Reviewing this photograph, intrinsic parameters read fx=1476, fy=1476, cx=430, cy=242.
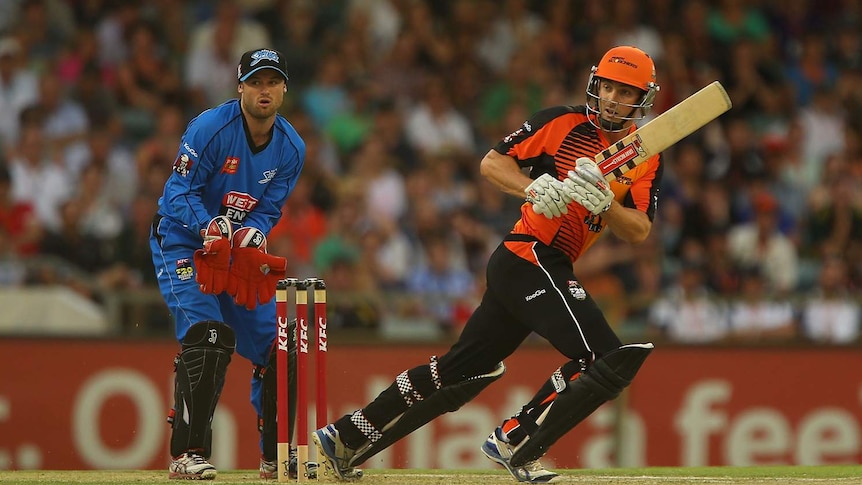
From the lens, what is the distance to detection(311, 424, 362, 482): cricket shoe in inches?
282

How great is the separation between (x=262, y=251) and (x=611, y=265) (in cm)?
566

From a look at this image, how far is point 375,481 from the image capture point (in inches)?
283

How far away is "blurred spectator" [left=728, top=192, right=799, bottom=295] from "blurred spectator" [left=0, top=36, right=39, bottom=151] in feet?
20.3

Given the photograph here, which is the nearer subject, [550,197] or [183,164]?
[550,197]

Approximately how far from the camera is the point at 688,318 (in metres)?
11.7

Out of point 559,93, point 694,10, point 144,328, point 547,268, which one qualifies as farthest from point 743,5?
point 547,268

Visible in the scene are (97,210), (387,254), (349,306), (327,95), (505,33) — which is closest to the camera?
(349,306)

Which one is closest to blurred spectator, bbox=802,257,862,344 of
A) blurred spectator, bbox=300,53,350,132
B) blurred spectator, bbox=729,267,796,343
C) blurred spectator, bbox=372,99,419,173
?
blurred spectator, bbox=729,267,796,343

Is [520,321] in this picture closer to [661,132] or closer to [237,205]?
[661,132]

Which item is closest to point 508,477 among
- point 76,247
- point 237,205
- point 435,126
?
point 237,205

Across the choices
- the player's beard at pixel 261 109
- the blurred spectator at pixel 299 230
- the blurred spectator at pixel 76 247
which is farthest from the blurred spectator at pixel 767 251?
the player's beard at pixel 261 109

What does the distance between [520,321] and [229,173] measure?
5.21ft

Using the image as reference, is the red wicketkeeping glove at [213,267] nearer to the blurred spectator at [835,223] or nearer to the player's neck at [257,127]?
the player's neck at [257,127]

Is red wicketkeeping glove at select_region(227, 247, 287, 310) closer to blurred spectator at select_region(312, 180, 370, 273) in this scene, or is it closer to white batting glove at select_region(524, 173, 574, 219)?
white batting glove at select_region(524, 173, 574, 219)
